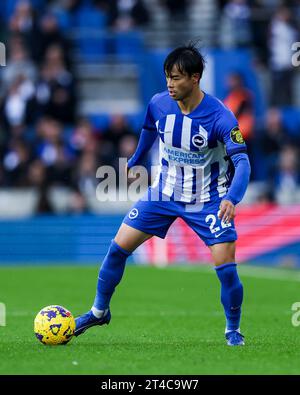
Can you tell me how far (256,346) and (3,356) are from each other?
1.94 m

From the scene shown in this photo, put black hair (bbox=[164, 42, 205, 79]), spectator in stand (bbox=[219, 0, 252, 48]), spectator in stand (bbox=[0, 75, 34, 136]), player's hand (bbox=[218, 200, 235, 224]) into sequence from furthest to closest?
spectator in stand (bbox=[219, 0, 252, 48]), spectator in stand (bbox=[0, 75, 34, 136]), black hair (bbox=[164, 42, 205, 79]), player's hand (bbox=[218, 200, 235, 224])

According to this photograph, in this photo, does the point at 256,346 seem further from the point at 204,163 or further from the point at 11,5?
the point at 11,5

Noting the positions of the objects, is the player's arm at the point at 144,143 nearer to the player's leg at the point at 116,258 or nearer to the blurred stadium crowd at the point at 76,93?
the player's leg at the point at 116,258

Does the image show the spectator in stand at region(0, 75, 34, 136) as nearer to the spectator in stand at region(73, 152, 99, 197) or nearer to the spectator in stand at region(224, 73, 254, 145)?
the spectator in stand at region(73, 152, 99, 197)

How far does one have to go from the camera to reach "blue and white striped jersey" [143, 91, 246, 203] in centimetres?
812

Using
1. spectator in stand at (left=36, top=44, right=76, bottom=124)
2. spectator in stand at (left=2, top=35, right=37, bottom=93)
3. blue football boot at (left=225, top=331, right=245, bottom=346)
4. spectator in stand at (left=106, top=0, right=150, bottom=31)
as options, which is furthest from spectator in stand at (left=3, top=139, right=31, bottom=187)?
blue football boot at (left=225, top=331, right=245, bottom=346)

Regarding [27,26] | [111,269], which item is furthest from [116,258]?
[27,26]

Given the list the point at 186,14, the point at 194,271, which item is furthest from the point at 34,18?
the point at 194,271

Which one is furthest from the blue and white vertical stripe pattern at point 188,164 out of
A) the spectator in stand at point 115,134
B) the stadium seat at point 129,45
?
the stadium seat at point 129,45

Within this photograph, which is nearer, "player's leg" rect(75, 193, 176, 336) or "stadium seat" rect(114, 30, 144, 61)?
"player's leg" rect(75, 193, 176, 336)

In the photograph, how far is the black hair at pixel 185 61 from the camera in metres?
7.98

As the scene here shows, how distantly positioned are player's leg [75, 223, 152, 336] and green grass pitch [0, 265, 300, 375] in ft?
0.59

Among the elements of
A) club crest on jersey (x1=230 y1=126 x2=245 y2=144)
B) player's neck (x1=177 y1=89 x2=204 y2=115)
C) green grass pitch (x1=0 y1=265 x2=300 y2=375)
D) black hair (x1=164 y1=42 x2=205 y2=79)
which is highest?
black hair (x1=164 y1=42 x2=205 y2=79)

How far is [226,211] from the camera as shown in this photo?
25.4 feet
